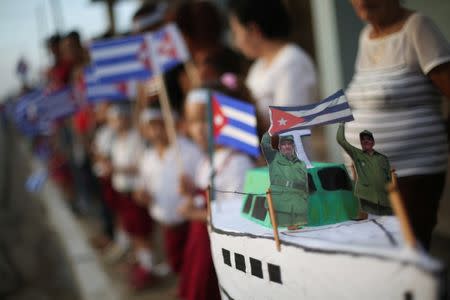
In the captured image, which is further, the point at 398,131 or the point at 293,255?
the point at 398,131

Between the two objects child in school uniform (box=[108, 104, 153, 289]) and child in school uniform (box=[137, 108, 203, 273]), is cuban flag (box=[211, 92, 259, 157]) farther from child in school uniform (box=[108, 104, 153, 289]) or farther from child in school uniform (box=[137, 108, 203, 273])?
child in school uniform (box=[108, 104, 153, 289])

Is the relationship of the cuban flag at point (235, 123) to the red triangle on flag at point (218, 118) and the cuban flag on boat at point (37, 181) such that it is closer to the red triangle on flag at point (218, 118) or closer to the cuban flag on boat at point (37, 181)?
the red triangle on flag at point (218, 118)

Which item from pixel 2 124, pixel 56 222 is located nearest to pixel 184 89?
pixel 56 222

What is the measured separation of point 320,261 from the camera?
4.22 feet

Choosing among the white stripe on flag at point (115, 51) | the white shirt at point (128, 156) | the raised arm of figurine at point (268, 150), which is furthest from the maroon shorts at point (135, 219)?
the raised arm of figurine at point (268, 150)

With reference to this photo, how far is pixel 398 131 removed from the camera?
1604 mm

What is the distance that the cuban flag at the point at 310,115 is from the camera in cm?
143

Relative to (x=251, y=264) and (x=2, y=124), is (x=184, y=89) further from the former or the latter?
(x=2, y=124)

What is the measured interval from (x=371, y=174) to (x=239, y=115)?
80cm

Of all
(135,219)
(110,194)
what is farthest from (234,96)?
(110,194)

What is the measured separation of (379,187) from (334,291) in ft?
1.06

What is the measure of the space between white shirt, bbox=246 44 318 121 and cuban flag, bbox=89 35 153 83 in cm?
145

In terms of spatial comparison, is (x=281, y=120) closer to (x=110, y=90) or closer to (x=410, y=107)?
(x=410, y=107)

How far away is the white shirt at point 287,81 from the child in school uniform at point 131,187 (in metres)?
2.52
